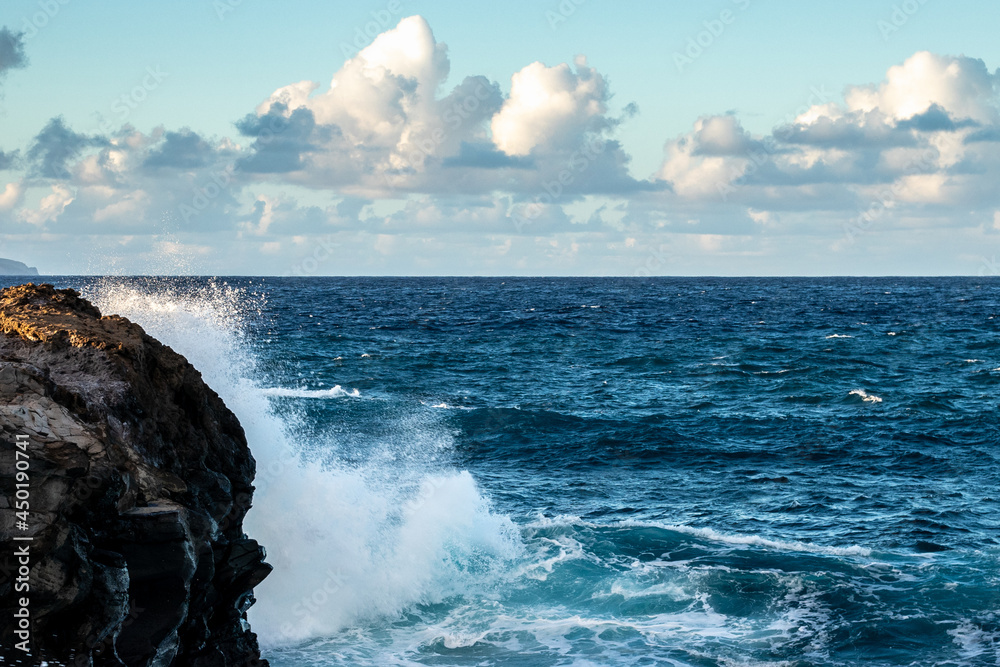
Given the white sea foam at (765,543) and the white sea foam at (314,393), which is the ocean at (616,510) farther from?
the white sea foam at (314,393)

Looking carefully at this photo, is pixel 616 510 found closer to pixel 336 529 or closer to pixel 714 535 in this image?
pixel 714 535

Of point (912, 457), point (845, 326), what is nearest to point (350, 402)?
point (912, 457)

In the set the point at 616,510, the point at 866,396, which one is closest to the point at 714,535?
the point at 616,510

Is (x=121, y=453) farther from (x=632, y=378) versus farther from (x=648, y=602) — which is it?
(x=632, y=378)

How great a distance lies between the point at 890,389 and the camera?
36688mm

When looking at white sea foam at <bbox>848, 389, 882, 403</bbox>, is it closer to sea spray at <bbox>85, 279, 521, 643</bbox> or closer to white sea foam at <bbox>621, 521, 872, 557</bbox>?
white sea foam at <bbox>621, 521, 872, 557</bbox>

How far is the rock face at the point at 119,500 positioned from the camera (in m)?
7.62

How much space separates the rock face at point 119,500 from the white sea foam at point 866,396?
29.1 metres

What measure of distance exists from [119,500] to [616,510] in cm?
1456

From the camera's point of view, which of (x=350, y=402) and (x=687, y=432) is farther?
(x=350, y=402)

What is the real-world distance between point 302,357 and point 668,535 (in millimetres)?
30374

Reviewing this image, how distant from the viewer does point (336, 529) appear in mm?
16719

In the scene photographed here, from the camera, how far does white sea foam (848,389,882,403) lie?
1350 inches

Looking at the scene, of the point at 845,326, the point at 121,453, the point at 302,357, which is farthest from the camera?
the point at 845,326
